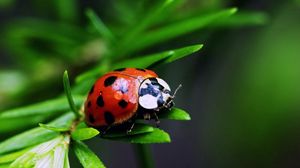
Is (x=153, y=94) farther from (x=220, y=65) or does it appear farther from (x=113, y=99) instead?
(x=220, y=65)

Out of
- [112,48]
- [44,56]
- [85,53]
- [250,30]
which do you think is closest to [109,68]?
[112,48]

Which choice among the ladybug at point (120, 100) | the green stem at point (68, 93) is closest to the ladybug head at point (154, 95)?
the ladybug at point (120, 100)

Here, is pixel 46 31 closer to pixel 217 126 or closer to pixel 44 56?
pixel 44 56

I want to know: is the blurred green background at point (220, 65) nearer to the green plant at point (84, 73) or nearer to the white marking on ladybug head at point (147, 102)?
the green plant at point (84, 73)

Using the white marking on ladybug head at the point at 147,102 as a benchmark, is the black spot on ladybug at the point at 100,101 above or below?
above

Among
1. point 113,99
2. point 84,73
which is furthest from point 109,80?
point 84,73

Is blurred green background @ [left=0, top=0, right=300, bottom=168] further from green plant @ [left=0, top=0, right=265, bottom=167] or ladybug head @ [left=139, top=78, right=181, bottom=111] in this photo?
ladybug head @ [left=139, top=78, right=181, bottom=111]
